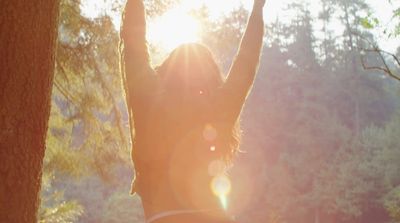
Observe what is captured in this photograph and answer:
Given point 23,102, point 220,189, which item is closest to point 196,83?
point 220,189

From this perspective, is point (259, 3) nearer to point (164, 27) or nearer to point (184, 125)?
point (184, 125)

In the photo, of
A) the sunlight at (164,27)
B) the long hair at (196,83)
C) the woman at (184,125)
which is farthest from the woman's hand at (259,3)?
the sunlight at (164,27)

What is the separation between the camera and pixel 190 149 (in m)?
2.18

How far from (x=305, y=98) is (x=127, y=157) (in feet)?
135

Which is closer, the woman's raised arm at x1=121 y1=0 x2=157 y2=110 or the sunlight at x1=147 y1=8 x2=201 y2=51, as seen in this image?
the woman's raised arm at x1=121 y1=0 x2=157 y2=110

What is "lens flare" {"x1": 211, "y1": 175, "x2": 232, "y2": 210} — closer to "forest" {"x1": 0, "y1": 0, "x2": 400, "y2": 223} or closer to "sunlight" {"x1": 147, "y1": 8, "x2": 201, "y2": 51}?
"sunlight" {"x1": 147, "y1": 8, "x2": 201, "y2": 51}

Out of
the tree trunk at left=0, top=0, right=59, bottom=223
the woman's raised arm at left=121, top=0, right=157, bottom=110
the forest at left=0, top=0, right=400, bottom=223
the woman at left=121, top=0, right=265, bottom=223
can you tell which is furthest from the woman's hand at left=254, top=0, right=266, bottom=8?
the forest at left=0, top=0, right=400, bottom=223

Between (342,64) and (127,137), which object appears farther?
(342,64)

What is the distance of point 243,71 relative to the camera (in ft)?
7.54

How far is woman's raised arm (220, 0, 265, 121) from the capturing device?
2254 millimetres

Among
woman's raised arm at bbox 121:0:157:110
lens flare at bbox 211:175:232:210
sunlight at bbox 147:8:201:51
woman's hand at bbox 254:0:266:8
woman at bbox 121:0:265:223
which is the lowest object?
lens flare at bbox 211:175:232:210

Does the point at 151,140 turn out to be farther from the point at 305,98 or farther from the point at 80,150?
the point at 305,98

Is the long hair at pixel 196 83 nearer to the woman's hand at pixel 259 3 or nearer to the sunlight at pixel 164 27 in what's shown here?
the woman's hand at pixel 259 3

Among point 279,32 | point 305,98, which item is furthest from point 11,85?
point 279,32
